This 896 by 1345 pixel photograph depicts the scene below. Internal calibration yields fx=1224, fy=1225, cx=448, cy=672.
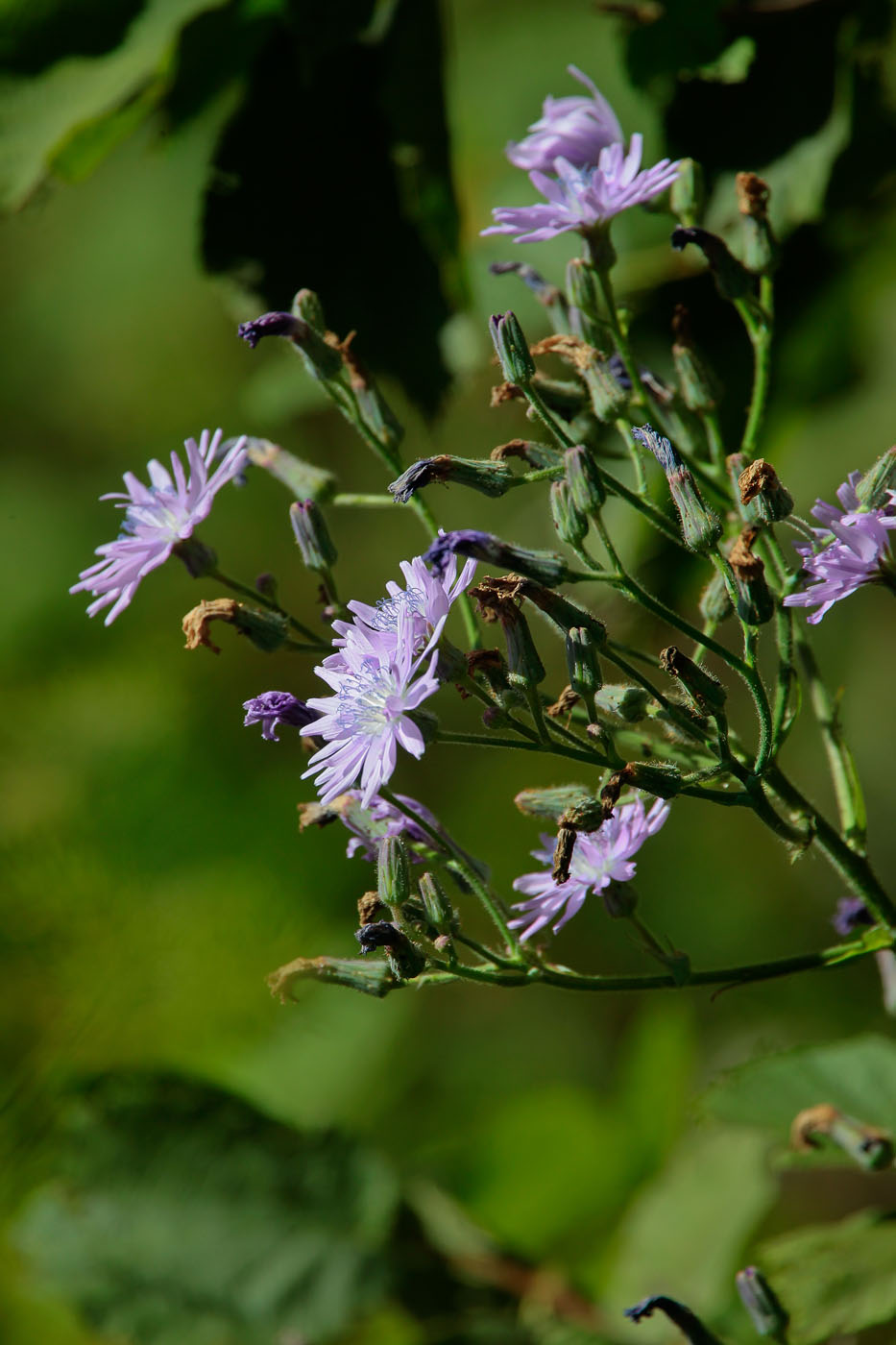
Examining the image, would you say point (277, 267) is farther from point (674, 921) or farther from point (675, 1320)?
point (674, 921)

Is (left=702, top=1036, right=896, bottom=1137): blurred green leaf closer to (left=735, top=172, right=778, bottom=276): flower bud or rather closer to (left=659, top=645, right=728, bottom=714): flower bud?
(left=659, top=645, right=728, bottom=714): flower bud

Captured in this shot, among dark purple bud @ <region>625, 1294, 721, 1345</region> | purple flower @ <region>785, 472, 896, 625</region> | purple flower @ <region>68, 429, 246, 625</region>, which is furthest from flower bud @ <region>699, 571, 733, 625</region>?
dark purple bud @ <region>625, 1294, 721, 1345</region>

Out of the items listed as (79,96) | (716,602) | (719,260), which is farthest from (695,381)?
(79,96)

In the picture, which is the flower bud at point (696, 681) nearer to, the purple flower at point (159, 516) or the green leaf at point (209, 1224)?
the purple flower at point (159, 516)

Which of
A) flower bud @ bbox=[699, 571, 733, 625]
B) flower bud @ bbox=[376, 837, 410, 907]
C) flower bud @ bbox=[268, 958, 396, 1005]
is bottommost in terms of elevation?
flower bud @ bbox=[268, 958, 396, 1005]

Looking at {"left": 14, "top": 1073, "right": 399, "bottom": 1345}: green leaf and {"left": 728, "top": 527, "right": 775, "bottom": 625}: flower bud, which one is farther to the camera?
{"left": 14, "top": 1073, "right": 399, "bottom": 1345}: green leaf

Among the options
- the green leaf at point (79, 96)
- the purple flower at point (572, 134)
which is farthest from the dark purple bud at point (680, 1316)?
the green leaf at point (79, 96)
